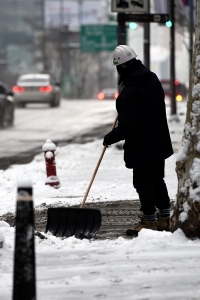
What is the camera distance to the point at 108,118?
33125 millimetres

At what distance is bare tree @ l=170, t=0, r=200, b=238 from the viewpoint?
7289mm

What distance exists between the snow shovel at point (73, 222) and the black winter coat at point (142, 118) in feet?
1.90

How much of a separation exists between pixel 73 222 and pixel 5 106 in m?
19.7

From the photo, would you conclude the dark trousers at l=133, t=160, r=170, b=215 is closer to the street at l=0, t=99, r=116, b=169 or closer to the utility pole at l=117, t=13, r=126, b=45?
the utility pole at l=117, t=13, r=126, b=45

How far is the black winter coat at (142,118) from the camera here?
843 centimetres

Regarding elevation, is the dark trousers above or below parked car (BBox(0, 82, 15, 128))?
above

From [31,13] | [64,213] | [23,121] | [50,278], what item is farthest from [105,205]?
[31,13]

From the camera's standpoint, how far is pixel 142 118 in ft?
27.9

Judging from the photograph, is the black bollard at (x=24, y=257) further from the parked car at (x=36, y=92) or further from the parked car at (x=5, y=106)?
the parked car at (x=36, y=92)

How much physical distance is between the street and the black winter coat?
8137mm

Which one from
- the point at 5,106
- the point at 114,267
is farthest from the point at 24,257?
the point at 5,106

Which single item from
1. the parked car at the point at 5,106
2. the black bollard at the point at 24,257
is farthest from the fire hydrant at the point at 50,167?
the parked car at the point at 5,106

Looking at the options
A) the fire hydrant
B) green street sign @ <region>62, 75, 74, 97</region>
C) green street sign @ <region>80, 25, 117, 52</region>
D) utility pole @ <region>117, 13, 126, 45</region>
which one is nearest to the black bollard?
the fire hydrant

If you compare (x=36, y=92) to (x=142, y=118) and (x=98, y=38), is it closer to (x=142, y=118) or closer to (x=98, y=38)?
(x=98, y=38)
